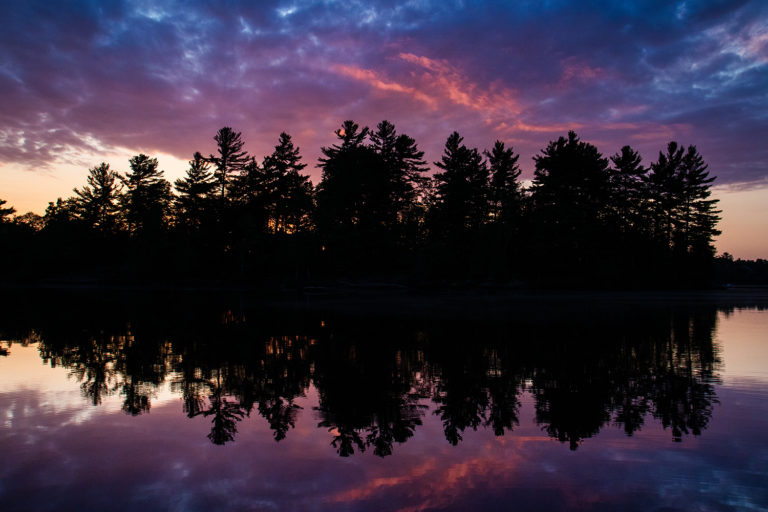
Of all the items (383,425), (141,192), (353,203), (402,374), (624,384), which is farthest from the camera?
(141,192)

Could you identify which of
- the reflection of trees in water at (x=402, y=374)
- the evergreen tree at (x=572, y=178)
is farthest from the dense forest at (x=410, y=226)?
the reflection of trees in water at (x=402, y=374)

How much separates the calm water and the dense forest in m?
47.0

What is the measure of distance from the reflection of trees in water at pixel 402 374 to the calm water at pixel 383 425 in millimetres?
66

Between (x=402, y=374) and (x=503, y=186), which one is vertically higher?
(x=503, y=186)

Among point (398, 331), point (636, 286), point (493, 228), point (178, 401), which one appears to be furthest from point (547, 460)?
point (636, 286)

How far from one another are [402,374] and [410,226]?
2308 inches

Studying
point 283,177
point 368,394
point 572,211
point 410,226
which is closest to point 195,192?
point 283,177

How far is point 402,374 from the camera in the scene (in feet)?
36.3

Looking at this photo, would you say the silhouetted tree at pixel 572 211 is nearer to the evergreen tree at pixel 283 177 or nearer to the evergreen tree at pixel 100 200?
the evergreen tree at pixel 283 177

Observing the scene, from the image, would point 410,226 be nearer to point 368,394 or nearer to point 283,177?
point 283,177

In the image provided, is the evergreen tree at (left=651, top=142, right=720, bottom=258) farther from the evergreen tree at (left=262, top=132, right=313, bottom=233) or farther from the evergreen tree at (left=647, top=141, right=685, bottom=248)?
the evergreen tree at (left=262, top=132, right=313, bottom=233)

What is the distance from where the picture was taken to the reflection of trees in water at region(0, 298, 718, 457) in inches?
302

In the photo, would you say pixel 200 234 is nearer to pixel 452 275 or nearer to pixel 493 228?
pixel 452 275

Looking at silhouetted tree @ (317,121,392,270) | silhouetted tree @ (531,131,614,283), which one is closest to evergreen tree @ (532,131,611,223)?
silhouetted tree @ (531,131,614,283)
